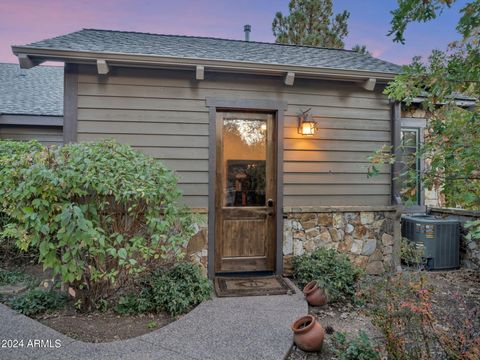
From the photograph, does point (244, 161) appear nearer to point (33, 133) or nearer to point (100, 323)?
point (100, 323)

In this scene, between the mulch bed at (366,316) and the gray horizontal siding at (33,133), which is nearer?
the mulch bed at (366,316)

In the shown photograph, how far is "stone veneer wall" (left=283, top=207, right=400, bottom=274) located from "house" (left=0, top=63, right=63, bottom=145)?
215 inches

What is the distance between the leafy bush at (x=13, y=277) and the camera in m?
3.85

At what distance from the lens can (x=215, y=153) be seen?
3.99 metres

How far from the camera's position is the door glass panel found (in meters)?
4.14

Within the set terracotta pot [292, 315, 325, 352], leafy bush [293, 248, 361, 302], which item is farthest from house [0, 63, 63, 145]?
terracotta pot [292, 315, 325, 352]

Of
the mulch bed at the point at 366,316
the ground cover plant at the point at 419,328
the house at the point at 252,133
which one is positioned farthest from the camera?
the house at the point at 252,133

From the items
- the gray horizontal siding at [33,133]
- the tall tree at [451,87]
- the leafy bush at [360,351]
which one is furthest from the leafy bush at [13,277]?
the tall tree at [451,87]

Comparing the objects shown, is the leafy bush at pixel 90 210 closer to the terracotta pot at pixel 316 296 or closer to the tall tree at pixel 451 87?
the terracotta pot at pixel 316 296

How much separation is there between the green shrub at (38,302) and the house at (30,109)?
4318 millimetres

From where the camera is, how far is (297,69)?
392 cm

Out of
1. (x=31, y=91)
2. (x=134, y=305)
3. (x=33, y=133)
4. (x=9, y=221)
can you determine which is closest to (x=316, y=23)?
(x=31, y=91)

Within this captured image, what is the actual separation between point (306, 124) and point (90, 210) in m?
2.90

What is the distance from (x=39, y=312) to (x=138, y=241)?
4.20 feet
